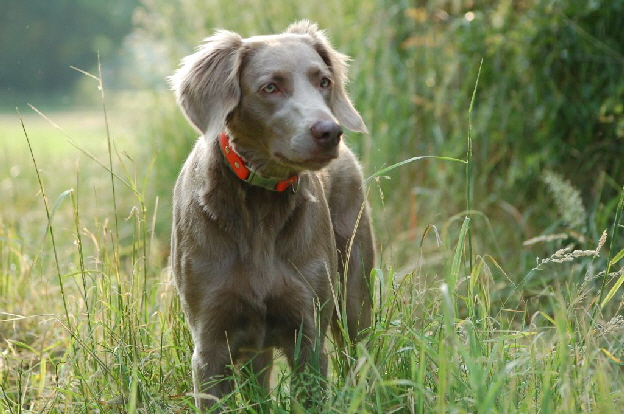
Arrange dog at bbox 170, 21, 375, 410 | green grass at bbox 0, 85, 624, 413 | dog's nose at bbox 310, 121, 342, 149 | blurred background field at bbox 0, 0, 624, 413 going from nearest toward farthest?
green grass at bbox 0, 85, 624, 413, dog's nose at bbox 310, 121, 342, 149, dog at bbox 170, 21, 375, 410, blurred background field at bbox 0, 0, 624, 413

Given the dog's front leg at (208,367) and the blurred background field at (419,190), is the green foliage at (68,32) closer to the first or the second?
the blurred background field at (419,190)

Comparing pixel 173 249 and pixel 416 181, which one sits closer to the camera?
pixel 173 249

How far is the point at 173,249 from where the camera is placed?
3168 millimetres

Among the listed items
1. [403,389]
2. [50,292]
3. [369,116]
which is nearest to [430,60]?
[369,116]

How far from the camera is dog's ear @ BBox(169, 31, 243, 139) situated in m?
2.95

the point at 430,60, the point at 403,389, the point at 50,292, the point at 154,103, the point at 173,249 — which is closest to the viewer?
the point at 403,389

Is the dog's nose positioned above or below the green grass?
above

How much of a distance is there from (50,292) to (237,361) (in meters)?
1.45

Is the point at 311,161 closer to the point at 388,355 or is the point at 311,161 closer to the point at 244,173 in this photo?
the point at 244,173

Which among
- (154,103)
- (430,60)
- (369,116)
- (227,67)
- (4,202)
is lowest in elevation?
(4,202)

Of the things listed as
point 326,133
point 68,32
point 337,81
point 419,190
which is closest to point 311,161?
point 326,133

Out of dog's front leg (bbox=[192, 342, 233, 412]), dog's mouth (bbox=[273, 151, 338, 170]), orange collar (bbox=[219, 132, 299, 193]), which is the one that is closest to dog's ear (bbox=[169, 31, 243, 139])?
orange collar (bbox=[219, 132, 299, 193])

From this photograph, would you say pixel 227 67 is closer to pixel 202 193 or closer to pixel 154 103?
pixel 202 193

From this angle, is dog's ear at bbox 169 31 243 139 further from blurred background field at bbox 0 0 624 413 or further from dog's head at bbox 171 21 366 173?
blurred background field at bbox 0 0 624 413
